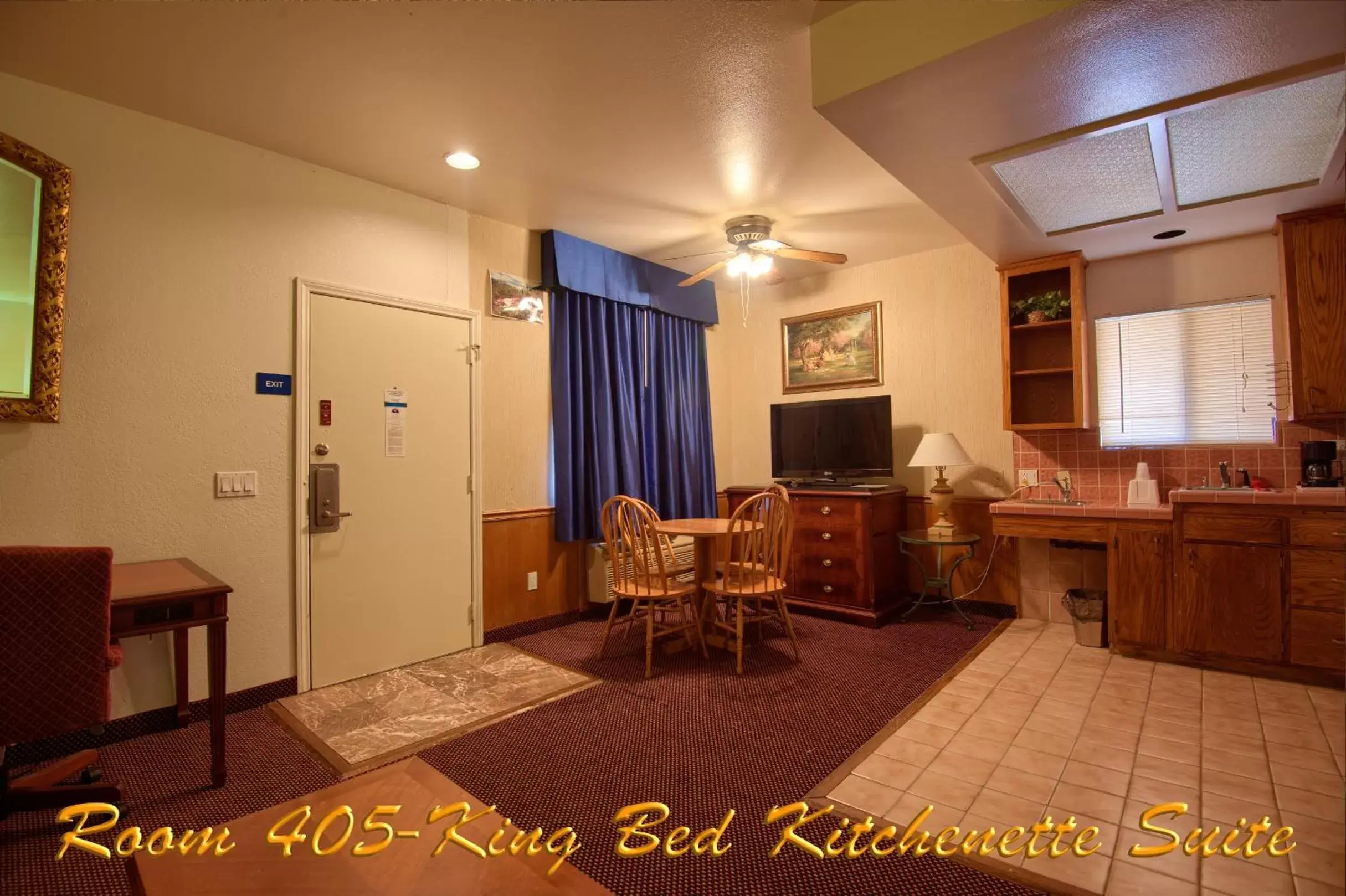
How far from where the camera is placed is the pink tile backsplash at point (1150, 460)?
3.27 meters

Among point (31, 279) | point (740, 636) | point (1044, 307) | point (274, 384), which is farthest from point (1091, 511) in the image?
point (31, 279)

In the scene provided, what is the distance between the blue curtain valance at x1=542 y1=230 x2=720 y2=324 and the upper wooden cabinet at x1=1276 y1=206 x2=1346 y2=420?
11.3ft

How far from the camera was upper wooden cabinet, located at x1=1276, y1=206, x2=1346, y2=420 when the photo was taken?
2.97 meters

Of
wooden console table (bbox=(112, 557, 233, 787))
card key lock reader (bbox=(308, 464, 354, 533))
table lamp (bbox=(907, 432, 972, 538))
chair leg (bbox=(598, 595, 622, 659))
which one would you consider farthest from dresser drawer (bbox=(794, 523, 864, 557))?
wooden console table (bbox=(112, 557, 233, 787))

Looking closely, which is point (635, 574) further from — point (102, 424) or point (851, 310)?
point (851, 310)

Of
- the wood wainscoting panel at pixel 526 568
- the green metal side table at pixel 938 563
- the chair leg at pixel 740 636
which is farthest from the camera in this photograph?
the green metal side table at pixel 938 563

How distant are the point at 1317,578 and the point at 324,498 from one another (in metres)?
4.67

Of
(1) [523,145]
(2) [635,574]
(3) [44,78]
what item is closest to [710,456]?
(2) [635,574]

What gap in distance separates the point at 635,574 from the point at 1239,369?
3.50m

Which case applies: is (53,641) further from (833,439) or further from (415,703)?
(833,439)

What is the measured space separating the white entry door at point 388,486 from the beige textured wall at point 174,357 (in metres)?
0.15

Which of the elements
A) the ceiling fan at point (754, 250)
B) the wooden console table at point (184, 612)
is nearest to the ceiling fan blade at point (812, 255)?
the ceiling fan at point (754, 250)

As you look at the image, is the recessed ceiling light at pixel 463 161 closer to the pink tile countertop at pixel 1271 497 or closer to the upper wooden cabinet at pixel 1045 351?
the upper wooden cabinet at pixel 1045 351

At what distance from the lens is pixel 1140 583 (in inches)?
127
